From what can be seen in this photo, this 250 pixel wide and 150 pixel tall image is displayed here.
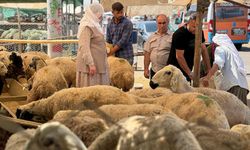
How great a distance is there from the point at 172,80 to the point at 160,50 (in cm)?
147

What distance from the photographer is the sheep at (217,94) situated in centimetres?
544

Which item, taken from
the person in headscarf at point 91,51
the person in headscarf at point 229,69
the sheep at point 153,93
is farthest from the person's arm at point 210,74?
the person in headscarf at point 91,51

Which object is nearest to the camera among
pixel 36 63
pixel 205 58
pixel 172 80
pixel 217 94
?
pixel 217 94

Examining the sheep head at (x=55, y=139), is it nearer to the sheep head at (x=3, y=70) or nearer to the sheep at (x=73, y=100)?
the sheep at (x=73, y=100)

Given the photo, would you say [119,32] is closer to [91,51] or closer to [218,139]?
[91,51]

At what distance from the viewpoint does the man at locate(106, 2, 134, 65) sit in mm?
8039

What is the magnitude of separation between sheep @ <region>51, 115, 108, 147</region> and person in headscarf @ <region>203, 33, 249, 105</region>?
403 centimetres

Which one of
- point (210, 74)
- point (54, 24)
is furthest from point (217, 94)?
point (54, 24)

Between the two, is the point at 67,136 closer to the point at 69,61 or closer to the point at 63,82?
the point at 63,82

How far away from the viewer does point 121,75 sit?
7.83m

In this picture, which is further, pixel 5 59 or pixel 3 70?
pixel 5 59

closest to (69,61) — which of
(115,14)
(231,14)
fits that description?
(115,14)

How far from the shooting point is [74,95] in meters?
5.02

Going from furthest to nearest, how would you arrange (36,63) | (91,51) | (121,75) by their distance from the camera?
(36,63) → (121,75) → (91,51)
